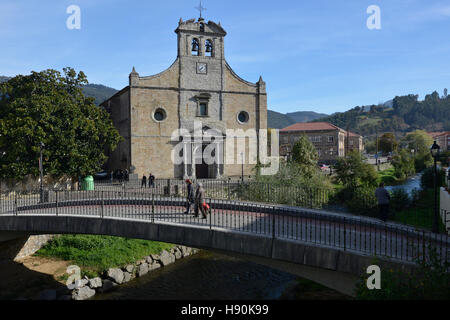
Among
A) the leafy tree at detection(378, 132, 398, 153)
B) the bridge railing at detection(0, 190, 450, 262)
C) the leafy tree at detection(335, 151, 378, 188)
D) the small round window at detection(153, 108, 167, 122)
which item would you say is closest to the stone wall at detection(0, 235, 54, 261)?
the bridge railing at detection(0, 190, 450, 262)

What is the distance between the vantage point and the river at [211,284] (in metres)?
17.2

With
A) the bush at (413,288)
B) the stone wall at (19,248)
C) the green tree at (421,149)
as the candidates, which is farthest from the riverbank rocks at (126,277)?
the green tree at (421,149)

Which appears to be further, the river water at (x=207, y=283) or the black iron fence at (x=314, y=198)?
the black iron fence at (x=314, y=198)

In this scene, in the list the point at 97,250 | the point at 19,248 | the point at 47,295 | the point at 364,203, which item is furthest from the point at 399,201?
the point at 19,248

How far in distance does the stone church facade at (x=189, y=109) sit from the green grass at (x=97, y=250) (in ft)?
37.6

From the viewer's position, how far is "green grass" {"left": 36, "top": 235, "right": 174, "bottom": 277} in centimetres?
2015

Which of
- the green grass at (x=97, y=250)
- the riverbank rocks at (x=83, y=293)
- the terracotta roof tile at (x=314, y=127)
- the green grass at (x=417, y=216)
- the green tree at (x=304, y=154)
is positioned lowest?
the riverbank rocks at (x=83, y=293)

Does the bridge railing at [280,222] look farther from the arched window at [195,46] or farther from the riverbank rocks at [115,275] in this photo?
the arched window at [195,46]

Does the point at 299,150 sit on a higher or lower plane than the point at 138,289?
higher

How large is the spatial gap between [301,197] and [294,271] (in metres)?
13.2

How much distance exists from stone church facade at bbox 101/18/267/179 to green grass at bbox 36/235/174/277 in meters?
11.5
